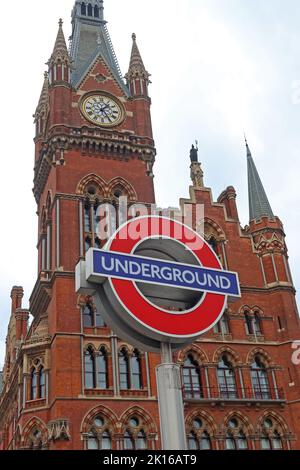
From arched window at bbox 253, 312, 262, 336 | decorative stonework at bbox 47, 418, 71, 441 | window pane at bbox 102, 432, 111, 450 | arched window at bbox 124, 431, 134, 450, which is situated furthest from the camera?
arched window at bbox 253, 312, 262, 336

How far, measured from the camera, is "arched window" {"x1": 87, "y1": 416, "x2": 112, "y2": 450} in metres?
36.6

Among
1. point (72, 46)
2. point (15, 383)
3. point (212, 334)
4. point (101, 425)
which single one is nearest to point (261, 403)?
point (212, 334)

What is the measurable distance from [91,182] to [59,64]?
1149cm

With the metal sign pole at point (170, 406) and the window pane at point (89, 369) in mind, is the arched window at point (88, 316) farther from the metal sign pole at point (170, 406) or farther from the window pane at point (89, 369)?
the metal sign pole at point (170, 406)

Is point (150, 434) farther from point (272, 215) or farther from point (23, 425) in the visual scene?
point (272, 215)

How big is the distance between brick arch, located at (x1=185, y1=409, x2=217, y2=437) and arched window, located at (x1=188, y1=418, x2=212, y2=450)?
0.22 meters

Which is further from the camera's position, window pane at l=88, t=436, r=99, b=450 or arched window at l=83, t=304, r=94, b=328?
arched window at l=83, t=304, r=94, b=328

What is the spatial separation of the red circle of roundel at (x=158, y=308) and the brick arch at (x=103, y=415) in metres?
16.1

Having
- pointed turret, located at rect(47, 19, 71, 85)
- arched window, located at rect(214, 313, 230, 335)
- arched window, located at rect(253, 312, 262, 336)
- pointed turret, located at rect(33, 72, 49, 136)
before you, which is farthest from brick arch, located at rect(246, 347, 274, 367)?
pointed turret, located at rect(33, 72, 49, 136)

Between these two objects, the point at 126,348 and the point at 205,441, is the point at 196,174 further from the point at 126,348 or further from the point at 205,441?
the point at 205,441

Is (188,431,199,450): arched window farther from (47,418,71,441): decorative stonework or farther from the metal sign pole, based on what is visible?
the metal sign pole

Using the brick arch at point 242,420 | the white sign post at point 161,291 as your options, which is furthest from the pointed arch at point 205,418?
the white sign post at point 161,291

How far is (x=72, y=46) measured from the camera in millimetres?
57625

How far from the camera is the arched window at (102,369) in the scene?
38.8 meters
